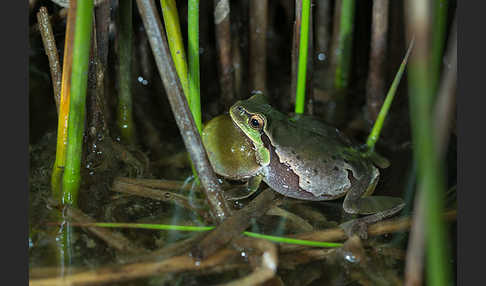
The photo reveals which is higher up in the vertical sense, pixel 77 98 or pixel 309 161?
pixel 77 98

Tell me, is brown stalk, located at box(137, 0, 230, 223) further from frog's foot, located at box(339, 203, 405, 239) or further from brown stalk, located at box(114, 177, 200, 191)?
frog's foot, located at box(339, 203, 405, 239)

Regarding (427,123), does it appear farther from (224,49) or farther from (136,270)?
(224,49)

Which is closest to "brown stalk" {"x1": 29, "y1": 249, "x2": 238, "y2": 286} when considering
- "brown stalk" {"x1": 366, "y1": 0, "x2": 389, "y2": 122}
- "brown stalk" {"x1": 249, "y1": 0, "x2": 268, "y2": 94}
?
"brown stalk" {"x1": 249, "y1": 0, "x2": 268, "y2": 94}

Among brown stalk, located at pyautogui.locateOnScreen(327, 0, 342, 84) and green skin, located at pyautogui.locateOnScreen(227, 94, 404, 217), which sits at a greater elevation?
brown stalk, located at pyautogui.locateOnScreen(327, 0, 342, 84)

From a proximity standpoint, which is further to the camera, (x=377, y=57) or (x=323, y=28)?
(x=323, y=28)

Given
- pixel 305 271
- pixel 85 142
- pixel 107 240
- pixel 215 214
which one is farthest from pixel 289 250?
pixel 85 142

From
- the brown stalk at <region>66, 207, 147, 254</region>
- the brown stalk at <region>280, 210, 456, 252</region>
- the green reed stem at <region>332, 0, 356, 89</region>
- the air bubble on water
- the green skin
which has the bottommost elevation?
the brown stalk at <region>280, 210, 456, 252</region>

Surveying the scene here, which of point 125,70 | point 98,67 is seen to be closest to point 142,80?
point 125,70
